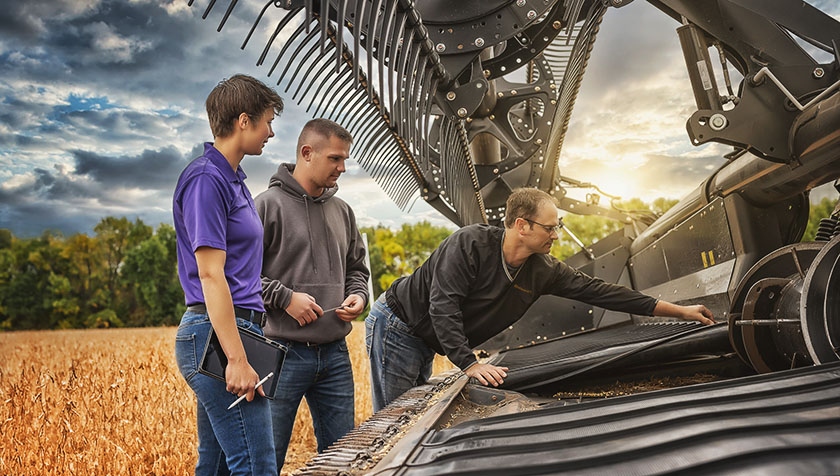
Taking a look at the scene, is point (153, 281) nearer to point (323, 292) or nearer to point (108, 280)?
point (108, 280)

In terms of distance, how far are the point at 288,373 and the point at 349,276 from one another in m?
0.71

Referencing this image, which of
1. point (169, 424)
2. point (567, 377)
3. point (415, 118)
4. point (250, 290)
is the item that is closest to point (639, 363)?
point (567, 377)

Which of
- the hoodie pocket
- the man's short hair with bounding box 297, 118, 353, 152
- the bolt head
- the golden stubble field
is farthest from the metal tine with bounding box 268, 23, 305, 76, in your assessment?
the golden stubble field

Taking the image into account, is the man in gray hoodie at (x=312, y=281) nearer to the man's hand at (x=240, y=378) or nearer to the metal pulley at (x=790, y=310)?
the man's hand at (x=240, y=378)

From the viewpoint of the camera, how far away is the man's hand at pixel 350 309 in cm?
301

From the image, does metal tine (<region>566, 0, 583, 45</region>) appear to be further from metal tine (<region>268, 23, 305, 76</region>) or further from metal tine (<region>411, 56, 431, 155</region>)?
metal tine (<region>268, 23, 305, 76</region>)

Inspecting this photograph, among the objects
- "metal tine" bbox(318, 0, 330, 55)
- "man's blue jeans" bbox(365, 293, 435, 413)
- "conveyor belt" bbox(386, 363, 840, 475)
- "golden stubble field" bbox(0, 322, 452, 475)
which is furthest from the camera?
"golden stubble field" bbox(0, 322, 452, 475)

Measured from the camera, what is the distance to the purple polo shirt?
6.25ft

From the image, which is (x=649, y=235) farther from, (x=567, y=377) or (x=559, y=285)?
(x=567, y=377)

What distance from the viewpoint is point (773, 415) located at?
56.6 inches

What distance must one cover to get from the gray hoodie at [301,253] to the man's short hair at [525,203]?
0.95 m

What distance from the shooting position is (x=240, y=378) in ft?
6.24

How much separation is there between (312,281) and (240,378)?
1191mm

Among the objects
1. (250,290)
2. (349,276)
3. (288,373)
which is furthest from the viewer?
(349,276)
